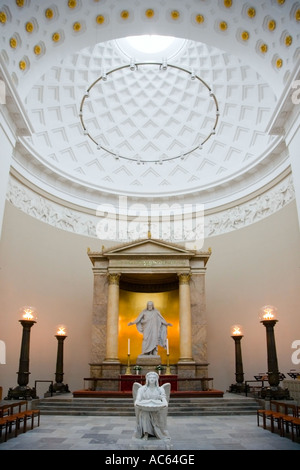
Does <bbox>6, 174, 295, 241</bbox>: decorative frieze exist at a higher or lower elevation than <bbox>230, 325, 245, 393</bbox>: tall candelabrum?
higher

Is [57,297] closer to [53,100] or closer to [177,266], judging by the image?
[177,266]

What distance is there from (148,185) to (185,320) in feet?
36.6

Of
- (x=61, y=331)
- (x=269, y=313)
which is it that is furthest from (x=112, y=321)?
(x=269, y=313)

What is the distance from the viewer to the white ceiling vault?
13070mm

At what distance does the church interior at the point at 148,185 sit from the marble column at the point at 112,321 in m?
0.08

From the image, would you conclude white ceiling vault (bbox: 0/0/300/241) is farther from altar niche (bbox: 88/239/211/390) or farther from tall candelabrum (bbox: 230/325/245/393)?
tall candelabrum (bbox: 230/325/245/393)

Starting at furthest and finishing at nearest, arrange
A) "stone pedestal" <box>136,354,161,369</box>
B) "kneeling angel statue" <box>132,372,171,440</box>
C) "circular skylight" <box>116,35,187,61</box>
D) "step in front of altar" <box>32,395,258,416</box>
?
"circular skylight" <box>116,35,187,61</box>
"stone pedestal" <box>136,354,161,369</box>
"step in front of altar" <box>32,395,258,416</box>
"kneeling angel statue" <box>132,372,171,440</box>

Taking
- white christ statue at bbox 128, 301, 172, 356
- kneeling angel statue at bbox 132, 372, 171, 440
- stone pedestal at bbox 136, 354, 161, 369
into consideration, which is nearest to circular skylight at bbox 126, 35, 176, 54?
white christ statue at bbox 128, 301, 172, 356

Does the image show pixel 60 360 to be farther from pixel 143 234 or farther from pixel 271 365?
pixel 271 365

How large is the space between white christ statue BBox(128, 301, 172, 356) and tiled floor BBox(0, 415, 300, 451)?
5.63 m

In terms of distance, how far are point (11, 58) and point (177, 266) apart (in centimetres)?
1035

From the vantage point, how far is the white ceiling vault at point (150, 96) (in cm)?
1307

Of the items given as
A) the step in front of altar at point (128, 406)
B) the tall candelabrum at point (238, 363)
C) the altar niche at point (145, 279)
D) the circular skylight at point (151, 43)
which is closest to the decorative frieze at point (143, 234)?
the altar niche at point (145, 279)

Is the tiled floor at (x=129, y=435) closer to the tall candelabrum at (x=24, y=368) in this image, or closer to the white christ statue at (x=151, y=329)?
the tall candelabrum at (x=24, y=368)
